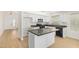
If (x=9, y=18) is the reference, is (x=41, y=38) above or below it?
below

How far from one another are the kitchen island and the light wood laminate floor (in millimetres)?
79

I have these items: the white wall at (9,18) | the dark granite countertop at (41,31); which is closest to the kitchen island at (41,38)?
the dark granite countertop at (41,31)

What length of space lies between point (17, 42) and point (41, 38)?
15.0 inches

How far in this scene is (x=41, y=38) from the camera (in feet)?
5.24

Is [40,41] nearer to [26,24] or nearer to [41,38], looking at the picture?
[41,38]

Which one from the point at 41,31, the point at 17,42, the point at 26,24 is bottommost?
the point at 17,42

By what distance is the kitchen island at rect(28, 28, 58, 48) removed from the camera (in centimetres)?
159

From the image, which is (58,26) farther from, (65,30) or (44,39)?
(44,39)

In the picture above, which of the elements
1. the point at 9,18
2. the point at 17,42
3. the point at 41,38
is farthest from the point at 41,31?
the point at 9,18

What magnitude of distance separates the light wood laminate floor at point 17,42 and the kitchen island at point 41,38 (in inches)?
3.1

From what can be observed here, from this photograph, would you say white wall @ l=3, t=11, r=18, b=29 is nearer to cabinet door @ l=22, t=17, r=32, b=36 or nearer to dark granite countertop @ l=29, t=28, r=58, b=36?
cabinet door @ l=22, t=17, r=32, b=36

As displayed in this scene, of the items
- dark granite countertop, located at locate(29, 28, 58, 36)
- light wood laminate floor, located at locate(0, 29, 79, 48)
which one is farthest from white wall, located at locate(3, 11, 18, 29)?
dark granite countertop, located at locate(29, 28, 58, 36)
